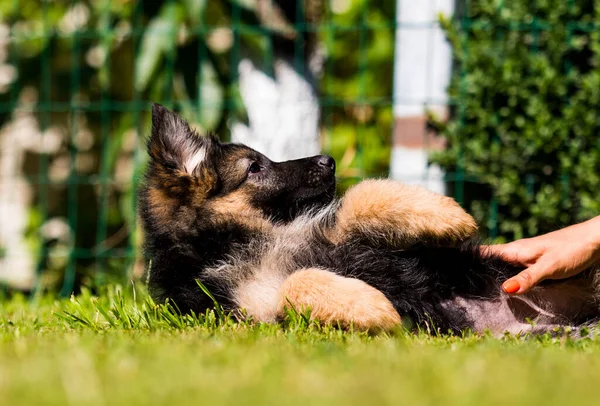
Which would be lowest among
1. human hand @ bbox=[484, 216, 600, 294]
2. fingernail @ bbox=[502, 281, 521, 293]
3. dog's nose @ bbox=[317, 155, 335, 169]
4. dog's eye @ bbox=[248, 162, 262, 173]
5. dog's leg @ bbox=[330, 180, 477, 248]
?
fingernail @ bbox=[502, 281, 521, 293]

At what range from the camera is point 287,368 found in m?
1.89

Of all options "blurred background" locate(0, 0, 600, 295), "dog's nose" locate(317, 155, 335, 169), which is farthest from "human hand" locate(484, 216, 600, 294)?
"blurred background" locate(0, 0, 600, 295)

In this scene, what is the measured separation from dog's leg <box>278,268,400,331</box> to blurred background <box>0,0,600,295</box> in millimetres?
2038

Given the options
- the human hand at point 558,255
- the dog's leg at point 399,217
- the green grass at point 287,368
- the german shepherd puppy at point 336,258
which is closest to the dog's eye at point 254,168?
the german shepherd puppy at point 336,258

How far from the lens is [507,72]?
5.21 meters

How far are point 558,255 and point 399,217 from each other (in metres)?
0.65

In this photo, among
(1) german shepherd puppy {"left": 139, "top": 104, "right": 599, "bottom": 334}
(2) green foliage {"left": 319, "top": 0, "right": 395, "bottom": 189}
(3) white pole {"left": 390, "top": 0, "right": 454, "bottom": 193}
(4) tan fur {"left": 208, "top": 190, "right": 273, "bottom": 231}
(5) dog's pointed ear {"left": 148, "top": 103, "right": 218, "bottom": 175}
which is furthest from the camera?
(2) green foliage {"left": 319, "top": 0, "right": 395, "bottom": 189}

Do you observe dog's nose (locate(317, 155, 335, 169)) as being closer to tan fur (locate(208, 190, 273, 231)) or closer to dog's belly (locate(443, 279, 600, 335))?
tan fur (locate(208, 190, 273, 231))

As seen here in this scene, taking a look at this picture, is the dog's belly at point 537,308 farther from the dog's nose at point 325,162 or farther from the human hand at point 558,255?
the dog's nose at point 325,162

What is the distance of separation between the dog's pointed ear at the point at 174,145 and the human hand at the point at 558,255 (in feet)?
5.07

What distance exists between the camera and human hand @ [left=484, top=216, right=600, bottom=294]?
3152 millimetres

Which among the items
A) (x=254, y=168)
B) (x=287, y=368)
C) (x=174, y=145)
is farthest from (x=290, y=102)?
(x=287, y=368)

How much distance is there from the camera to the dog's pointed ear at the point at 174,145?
380 cm

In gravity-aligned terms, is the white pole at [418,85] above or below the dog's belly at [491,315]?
above
